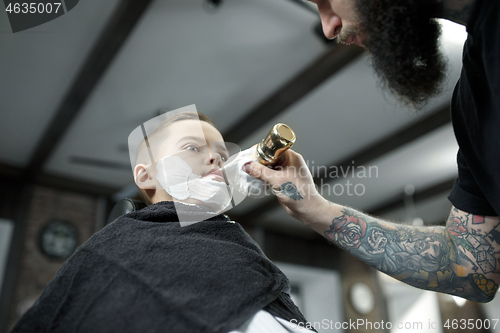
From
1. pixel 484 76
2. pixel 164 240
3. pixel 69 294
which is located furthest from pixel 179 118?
pixel 484 76

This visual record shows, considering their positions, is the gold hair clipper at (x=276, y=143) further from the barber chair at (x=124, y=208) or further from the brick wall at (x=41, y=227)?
the brick wall at (x=41, y=227)

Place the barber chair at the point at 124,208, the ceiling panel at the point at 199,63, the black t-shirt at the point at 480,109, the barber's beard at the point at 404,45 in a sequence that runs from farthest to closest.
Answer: the ceiling panel at the point at 199,63 < the barber chair at the point at 124,208 < the barber's beard at the point at 404,45 < the black t-shirt at the point at 480,109

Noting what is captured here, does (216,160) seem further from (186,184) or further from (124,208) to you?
(124,208)

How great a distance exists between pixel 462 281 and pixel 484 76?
0.60m

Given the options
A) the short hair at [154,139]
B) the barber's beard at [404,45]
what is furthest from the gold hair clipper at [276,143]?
the short hair at [154,139]

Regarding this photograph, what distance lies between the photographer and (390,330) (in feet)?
19.9

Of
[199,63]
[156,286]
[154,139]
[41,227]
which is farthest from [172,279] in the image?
[41,227]

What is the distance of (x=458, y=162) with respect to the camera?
104cm

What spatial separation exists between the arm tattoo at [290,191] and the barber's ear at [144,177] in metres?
0.51

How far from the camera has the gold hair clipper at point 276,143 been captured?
1029mm

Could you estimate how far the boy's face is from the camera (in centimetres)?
124

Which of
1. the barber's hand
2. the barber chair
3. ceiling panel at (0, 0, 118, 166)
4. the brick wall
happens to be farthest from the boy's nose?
the brick wall

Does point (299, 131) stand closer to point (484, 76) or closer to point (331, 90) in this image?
point (331, 90)

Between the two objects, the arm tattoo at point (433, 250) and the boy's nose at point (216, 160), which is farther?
the boy's nose at point (216, 160)
